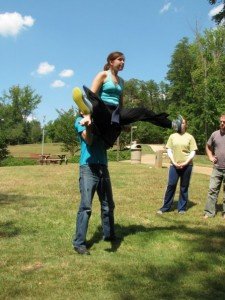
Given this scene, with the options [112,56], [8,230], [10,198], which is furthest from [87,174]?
[10,198]

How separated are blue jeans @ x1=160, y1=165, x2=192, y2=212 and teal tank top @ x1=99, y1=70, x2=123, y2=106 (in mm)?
3532

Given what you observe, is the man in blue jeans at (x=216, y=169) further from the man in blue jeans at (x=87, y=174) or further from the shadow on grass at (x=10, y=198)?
the shadow on grass at (x=10, y=198)

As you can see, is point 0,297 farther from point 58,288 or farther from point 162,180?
point 162,180

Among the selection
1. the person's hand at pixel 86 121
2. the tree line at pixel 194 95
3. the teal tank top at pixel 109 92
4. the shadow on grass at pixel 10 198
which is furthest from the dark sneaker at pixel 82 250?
the tree line at pixel 194 95

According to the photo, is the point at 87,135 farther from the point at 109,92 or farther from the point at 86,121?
the point at 109,92

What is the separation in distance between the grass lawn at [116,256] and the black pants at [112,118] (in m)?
1.53

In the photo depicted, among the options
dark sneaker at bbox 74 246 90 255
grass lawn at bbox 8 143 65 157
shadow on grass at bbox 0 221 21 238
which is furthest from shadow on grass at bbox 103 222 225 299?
grass lawn at bbox 8 143 65 157

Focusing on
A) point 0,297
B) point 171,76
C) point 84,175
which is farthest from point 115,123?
point 171,76

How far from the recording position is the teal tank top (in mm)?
5562

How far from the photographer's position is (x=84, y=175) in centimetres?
571

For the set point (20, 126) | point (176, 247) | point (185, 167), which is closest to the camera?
point (176, 247)

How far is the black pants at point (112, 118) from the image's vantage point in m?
5.31

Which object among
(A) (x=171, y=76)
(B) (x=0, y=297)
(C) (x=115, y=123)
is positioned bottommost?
(B) (x=0, y=297)

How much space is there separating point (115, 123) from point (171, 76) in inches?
2649
